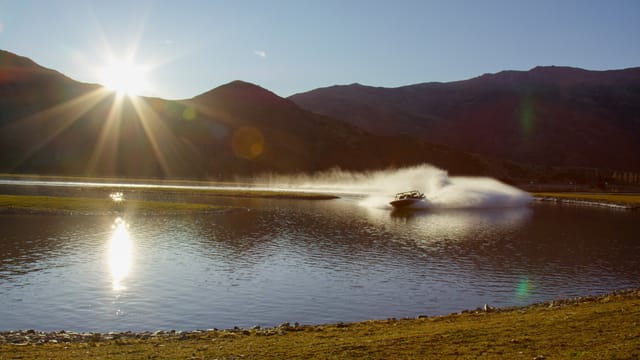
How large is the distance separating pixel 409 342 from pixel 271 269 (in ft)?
66.7

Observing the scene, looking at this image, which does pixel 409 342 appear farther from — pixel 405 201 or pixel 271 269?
pixel 405 201

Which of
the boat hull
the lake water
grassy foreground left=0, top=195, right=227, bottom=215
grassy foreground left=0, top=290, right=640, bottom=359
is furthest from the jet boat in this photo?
grassy foreground left=0, top=290, right=640, bottom=359

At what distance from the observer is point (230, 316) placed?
2692cm

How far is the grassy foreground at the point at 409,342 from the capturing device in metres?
17.7

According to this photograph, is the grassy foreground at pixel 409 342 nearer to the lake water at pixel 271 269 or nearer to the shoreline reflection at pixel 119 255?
the lake water at pixel 271 269

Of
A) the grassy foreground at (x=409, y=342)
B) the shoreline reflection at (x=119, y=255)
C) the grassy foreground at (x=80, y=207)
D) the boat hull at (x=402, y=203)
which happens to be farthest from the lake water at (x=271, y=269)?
the boat hull at (x=402, y=203)

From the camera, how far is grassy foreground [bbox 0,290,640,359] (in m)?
17.7

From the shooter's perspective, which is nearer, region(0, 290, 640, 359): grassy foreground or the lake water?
region(0, 290, 640, 359): grassy foreground

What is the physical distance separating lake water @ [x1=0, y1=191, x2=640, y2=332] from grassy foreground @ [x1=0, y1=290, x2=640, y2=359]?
14.2 ft

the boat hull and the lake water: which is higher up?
the boat hull

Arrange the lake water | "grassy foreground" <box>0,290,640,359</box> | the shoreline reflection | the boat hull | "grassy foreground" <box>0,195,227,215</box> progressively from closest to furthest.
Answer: "grassy foreground" <box>0,290,640,359</box> < the lake water < the shoreline reflection < "grassy foreground" <box>0,195,227,215</box> < the boat hull

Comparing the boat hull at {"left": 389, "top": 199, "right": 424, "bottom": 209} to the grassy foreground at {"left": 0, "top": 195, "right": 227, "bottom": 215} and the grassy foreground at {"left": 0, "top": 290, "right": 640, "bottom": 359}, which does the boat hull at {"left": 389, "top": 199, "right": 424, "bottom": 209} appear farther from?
the grassy foreground at {"left": 0, "top": 290, "right": 640, "bottom": 359}

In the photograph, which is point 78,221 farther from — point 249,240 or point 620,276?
point 620,276

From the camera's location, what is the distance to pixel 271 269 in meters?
38.7
